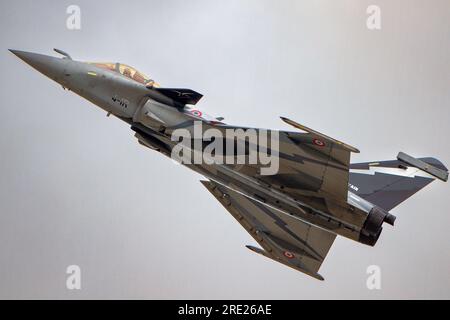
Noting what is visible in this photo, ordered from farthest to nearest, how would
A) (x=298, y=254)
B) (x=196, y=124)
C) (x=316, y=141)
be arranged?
(x=298, y=254) < (x=196, y=124) < (x=316, y=141)

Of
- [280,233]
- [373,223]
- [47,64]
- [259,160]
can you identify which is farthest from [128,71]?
[373,223]

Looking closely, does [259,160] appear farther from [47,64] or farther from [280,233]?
[47,64]

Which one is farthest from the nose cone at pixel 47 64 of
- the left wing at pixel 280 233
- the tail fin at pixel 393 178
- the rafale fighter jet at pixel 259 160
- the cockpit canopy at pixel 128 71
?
the tail fin at pixel 393 178

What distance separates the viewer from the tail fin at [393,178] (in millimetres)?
15625

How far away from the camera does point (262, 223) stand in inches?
706

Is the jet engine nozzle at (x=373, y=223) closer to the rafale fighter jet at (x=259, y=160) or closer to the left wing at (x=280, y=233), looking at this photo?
the rafale fighter jet at (x=259, y=160)

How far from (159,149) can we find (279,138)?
2909 millimetres

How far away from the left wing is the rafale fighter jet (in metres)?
2.06

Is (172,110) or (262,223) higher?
(172,110)

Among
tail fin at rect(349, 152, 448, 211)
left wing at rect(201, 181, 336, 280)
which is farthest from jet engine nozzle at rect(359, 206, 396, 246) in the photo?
left wing at rect(201, 181, 336, 280)

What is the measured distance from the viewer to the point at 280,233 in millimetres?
17734

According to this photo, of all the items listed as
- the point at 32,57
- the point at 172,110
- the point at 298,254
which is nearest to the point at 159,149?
the point at 172,110

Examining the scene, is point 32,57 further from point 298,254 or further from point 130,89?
point 298,254

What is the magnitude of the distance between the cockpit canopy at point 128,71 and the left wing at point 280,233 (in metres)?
3.36
